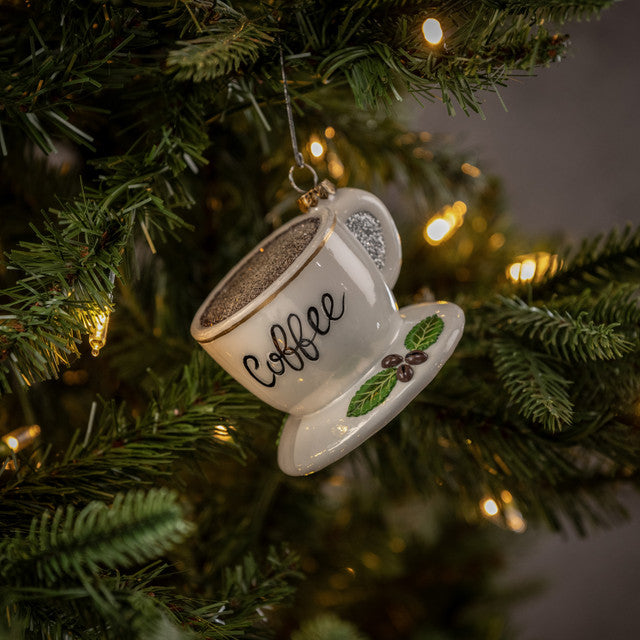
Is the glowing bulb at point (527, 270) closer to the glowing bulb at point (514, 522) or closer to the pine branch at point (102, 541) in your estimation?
the glowing bulb at point (514, 522)

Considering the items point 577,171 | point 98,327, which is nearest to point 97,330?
point 98,327

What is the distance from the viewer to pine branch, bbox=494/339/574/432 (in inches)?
14.5

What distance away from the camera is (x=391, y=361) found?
0.38 metres

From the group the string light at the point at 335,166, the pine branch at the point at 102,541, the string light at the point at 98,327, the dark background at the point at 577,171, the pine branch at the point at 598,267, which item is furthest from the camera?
the dark background at the point at 577,171

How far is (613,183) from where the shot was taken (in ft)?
3.55

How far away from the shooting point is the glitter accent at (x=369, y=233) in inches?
16.1

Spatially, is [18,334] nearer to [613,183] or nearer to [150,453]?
[150,453]

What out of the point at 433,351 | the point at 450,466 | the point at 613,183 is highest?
the point at 433,351

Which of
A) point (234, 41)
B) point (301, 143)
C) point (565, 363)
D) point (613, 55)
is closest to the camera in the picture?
point (234, 41)

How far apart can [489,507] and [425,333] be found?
252 millimetres

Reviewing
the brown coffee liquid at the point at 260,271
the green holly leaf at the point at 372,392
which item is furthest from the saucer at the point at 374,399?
the brown coffee liquid at the point at 260,271

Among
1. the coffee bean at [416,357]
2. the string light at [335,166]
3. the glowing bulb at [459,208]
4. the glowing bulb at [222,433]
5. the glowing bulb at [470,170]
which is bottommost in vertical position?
the glowing bulb at [222,433]

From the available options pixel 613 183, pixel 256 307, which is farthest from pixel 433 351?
pixel 613 183

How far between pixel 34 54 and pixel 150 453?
27 cm
